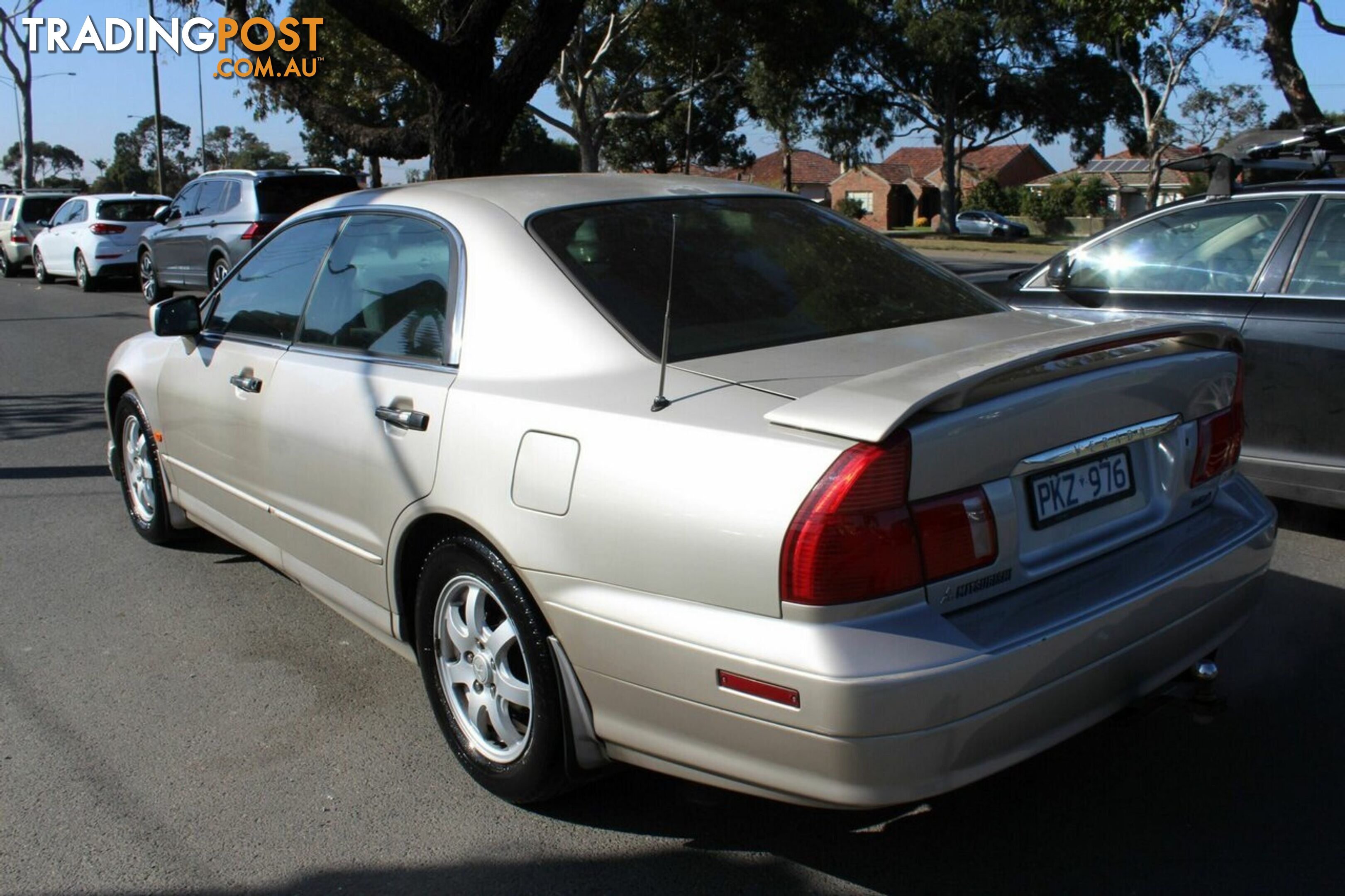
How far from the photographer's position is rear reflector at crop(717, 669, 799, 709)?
234 centimetres

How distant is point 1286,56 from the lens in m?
12.3

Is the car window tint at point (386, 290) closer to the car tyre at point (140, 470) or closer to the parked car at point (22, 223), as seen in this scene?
the car tyre at point (140, 470)

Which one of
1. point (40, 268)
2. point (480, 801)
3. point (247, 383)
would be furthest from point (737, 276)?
point (40, 268)

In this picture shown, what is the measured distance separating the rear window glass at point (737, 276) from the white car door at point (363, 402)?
439mm

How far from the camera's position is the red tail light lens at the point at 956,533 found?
2.41 m

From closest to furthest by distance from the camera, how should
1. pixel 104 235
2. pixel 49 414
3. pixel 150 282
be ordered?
pixel 49 414 < pixel 150 282 < pixel 104 235

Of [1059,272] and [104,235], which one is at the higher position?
[104,235]

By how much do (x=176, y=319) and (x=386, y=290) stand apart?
1.31m

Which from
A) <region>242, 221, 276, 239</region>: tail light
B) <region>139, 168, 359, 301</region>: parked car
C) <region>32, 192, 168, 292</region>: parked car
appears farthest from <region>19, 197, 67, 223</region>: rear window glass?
<region>242, 221, 276, 239</region>: tail light

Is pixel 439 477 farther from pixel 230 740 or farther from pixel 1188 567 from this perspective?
pixel 1188 567

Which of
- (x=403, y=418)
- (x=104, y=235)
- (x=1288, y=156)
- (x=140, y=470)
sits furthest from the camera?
(x=104, y=235)

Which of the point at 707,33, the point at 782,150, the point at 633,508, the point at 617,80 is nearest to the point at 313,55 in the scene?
the point at 707,33

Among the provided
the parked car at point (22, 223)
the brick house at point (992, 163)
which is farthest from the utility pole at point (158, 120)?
the brick house at point (992, 163)

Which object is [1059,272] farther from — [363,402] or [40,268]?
[40,268]
